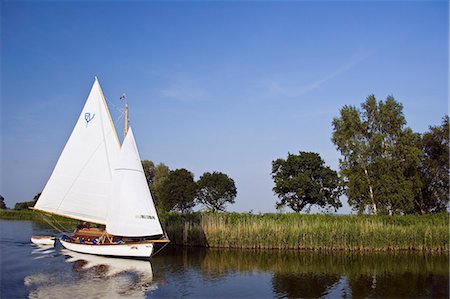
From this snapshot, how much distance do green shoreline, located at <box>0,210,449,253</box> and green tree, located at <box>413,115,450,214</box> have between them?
8.53 m

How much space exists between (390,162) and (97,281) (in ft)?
100

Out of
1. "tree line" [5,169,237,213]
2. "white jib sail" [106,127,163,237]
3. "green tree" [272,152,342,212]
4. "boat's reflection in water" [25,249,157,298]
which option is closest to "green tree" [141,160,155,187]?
"tree line" [5,169,237,213]

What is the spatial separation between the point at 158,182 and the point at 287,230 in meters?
45.6

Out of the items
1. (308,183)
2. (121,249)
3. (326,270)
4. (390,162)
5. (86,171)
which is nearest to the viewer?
(326,270)

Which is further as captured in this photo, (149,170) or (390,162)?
(149,170)

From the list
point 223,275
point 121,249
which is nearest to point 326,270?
point 223,275

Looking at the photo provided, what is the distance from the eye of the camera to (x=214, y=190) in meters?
68.2

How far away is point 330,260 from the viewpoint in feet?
86.9

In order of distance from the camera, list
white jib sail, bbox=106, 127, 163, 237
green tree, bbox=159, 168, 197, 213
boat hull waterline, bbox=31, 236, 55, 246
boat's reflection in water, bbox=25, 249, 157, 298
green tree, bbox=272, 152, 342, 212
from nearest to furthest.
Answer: boat's reflection in water, bbox=25, 249, 157, 298 < white jib sail, bbox=106, 127, 163, 237 < boat hull waterline, bbox=31, 236, 55, 246 < green tree, bbox=272, 152, 342, 212 < green tree, bbox=159, 168, 197, 213

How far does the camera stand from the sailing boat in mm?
25750

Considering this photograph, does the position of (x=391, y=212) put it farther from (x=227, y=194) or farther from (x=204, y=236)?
(x=227, y=194)

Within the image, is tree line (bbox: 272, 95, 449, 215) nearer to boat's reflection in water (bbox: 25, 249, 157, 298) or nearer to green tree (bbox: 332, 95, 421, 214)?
green tree (bbox: 332, 95, 421, 214)

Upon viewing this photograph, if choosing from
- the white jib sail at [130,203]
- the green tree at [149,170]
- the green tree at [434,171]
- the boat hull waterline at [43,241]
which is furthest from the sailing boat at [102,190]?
the green tree at [149,170]

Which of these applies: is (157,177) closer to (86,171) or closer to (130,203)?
(86,171)
